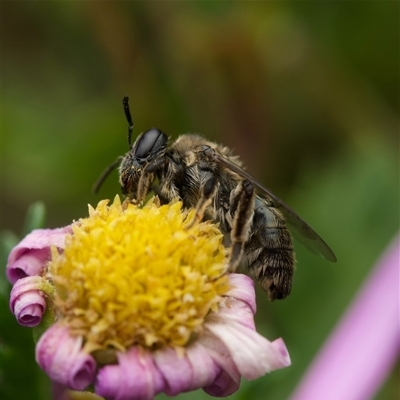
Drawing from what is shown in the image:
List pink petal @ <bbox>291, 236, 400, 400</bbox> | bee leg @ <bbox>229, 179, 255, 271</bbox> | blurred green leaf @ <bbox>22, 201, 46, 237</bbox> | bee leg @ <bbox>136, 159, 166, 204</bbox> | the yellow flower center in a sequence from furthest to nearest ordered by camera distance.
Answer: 1. blurred green leaf @ <bbox>22, 201, 46, 237</bbox>
2. bee leg @ <bbox>136, 159, 166, 204</bbox>
3. bee leg @ <bbox>229, 179, 255, 271</bbox>
4. the yellow flower center
5. pink petal @ <bbox>291, 236, 400, 400</bbox>

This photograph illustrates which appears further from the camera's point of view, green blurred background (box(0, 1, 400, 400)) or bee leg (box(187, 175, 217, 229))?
green blurred background (box(0, 1, 400, 400))

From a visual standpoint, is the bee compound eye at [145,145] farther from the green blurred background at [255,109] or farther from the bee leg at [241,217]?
the green blurred background at [255,109]

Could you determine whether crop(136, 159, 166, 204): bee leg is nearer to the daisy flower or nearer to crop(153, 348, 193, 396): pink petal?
the daisy flower

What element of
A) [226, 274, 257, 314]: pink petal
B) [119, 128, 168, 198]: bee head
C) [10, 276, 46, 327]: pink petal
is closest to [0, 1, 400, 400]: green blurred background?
[119, 128, 168, 198]: bee head

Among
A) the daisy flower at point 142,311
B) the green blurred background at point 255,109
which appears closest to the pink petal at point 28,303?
the daisy flower at point 142,311

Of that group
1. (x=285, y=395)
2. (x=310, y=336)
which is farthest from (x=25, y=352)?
(x=310, y=336)

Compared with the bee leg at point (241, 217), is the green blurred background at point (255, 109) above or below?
above

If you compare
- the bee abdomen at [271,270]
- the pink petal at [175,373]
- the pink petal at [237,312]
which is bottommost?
the pink petal at [175,373]
